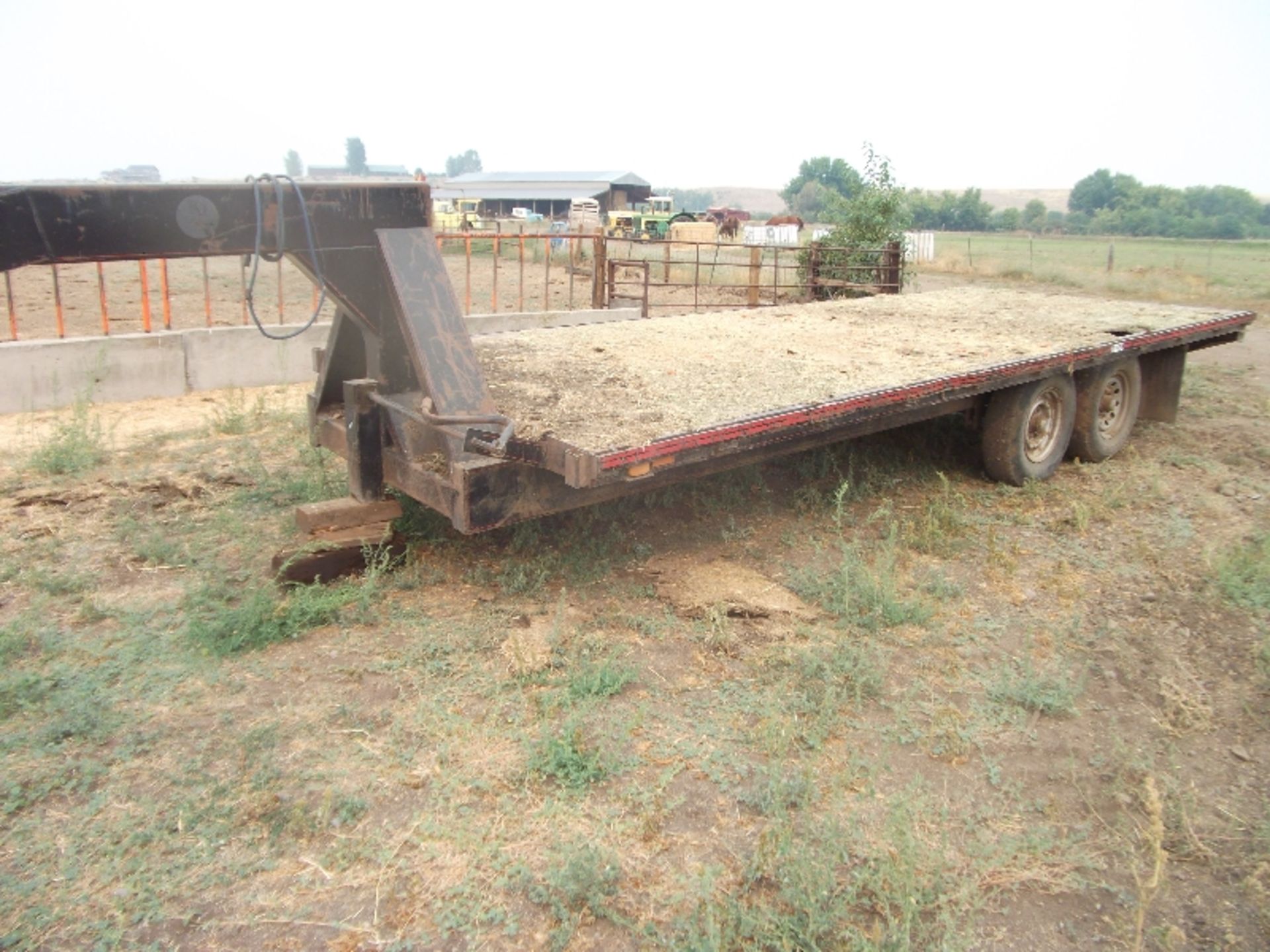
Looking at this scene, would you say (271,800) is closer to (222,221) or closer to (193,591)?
(193,591)

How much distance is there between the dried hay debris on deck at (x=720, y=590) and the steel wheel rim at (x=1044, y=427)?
313cm

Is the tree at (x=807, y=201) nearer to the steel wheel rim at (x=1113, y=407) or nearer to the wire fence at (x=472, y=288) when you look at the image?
the wire fence at (x=472, y=288)

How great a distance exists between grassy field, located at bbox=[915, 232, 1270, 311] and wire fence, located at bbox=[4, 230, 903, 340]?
774 centimetres

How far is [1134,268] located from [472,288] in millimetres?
Answer: 21874

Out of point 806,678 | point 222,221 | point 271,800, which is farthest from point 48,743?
point 806,678

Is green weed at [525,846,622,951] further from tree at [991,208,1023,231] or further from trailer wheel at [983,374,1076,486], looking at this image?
tree at [991,208,1023,231]

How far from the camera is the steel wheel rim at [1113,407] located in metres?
8.42

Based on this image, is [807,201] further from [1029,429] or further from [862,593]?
[862,593]

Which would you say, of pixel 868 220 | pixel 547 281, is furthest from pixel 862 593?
pixel 868 220

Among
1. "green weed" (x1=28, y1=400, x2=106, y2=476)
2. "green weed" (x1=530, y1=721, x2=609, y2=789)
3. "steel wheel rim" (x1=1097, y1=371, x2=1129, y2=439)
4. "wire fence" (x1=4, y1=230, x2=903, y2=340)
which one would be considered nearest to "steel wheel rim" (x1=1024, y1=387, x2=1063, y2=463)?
"steel wheel rim" (x1=1097, y1=371, x2=1129, y2=439)

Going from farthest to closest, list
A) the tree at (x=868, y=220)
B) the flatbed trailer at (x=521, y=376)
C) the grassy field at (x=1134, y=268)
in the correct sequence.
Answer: the grassy field at (x=1134, y=268) → the tree at (x=868, y=220) → the flatbed trailer at (x=521, y=376)

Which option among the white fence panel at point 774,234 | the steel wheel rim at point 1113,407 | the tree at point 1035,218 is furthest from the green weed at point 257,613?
the tree at point 1035,218

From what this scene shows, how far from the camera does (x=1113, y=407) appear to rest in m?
8.59

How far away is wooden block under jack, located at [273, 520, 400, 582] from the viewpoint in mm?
5051
